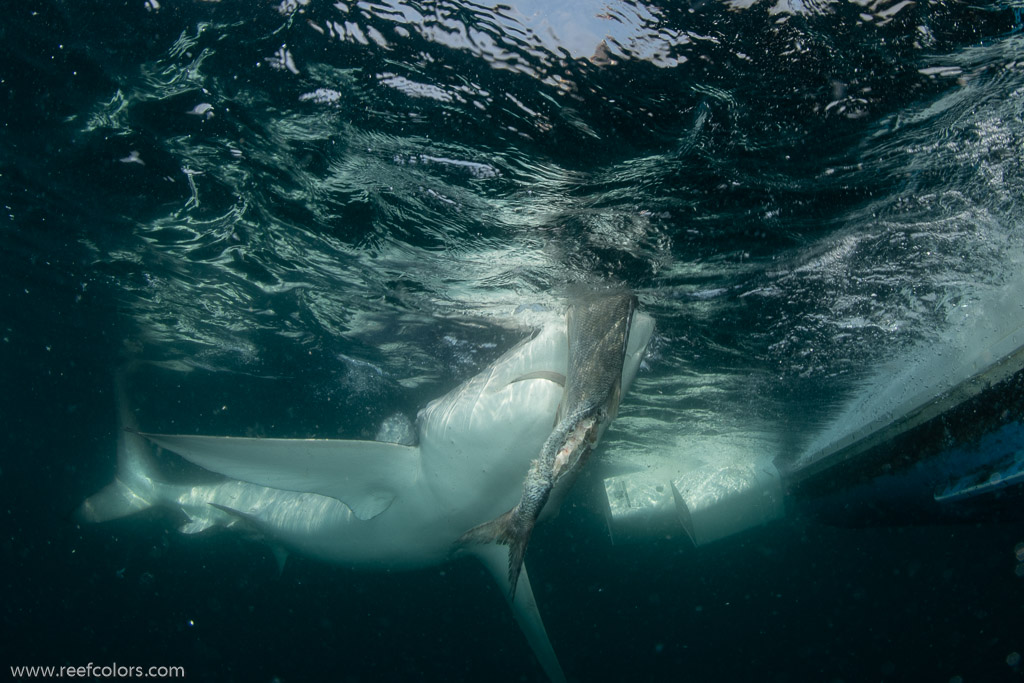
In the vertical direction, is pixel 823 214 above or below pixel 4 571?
above

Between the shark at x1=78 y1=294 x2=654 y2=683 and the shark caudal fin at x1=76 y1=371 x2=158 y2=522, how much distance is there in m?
7.05

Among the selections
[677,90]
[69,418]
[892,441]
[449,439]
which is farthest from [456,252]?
[69,418]

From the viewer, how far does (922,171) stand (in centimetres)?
456

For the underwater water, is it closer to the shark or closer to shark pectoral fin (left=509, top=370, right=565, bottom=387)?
the shark

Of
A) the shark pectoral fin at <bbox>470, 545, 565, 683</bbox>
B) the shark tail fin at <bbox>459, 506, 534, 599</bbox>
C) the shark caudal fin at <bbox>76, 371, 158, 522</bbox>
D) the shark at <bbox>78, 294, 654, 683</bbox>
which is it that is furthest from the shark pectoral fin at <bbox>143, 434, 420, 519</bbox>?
the shark caudal fin at <bbox>76, 371, 158, 522</bbox>

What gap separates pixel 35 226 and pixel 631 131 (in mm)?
10431

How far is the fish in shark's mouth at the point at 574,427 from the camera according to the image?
2064 millimetres

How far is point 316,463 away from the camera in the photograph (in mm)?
4766

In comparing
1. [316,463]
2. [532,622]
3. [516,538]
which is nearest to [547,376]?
[516,538]

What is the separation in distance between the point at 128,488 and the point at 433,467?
1335 centimetres

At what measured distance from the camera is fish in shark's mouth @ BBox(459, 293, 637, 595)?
81.3 inches

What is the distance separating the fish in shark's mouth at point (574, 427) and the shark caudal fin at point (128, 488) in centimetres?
1436

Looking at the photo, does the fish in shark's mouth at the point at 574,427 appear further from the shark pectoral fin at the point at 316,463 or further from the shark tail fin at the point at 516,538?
the shark pectoral fin at the point at 316,463

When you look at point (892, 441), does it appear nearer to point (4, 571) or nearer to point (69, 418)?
point (69, 418)
